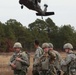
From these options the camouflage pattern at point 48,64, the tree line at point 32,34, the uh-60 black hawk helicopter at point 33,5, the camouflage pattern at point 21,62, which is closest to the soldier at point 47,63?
the camouflage pattern at point 48,64

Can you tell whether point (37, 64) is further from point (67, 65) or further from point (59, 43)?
point (59, 43)

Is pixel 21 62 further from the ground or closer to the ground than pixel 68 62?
further from the ground

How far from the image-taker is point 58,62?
13578 millimetres

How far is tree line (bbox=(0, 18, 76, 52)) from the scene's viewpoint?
78.0 meters

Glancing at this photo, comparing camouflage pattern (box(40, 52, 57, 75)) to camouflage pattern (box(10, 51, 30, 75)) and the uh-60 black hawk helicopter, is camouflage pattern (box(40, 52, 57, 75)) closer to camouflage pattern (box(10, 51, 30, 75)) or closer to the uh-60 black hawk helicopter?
camouflage pattern (box(10, 51, 30, 75))

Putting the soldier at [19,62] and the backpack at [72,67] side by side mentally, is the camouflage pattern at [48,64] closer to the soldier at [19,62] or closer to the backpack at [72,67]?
the backpack at [72,67]

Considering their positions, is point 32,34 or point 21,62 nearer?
point 21,62

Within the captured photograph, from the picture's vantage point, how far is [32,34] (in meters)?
86.5

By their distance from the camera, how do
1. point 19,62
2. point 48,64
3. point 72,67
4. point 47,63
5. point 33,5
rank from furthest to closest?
point 33,5 < point 19,62 < point 72,67 < point 47,63 < point 48,64

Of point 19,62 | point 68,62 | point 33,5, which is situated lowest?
point 68,62

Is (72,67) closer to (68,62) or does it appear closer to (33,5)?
(68,62)

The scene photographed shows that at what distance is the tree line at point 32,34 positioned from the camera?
77975 millimetres

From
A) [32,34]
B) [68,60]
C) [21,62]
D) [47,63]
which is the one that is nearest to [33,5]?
[21,62]

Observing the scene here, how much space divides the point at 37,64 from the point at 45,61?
3.72 ft
